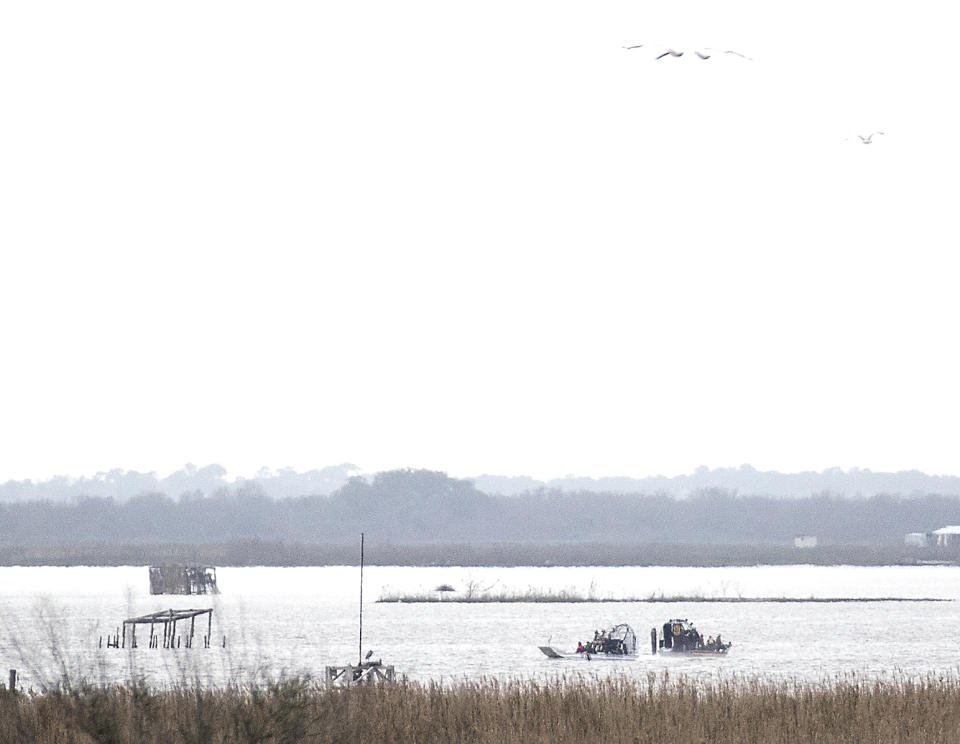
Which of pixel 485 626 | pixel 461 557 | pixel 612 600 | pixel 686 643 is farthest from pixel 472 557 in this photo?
pixel 686 643

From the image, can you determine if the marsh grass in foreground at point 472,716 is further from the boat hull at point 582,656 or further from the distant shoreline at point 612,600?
the distant shoreline at point 612,600

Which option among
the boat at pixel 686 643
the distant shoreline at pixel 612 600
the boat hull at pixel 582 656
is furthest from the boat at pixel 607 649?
the distant shoreline at pixel 612 600

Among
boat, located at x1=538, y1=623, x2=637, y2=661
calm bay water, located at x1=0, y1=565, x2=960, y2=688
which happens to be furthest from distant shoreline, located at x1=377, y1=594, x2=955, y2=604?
boat, located at x1=538, y1=623, x2=637, y2=661

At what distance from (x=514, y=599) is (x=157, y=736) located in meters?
90.0

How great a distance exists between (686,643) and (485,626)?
73.3ft

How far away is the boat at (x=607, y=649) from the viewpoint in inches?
2633

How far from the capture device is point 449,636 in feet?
272

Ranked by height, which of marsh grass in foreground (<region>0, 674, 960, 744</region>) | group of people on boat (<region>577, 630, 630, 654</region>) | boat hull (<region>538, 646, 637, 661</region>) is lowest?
boat hull (<region>538, 646, 637, 661</region>)

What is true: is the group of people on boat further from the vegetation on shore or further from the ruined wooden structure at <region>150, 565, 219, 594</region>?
the vegetation on shore

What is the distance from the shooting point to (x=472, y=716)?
24125 mm

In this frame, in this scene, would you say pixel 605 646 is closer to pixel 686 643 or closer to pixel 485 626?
pixel 686 643

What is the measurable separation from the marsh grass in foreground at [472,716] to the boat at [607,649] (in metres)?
38.5

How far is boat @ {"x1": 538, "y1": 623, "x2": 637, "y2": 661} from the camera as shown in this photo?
66.9 meters

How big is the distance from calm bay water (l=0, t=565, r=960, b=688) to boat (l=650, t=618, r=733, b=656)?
880 millimetres
